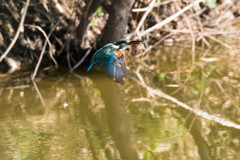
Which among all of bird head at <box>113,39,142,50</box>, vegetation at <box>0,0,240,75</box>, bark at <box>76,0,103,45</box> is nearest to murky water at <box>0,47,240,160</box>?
vegetation at <box>0,0,240,75</box>

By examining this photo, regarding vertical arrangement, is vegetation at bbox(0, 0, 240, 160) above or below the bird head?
below

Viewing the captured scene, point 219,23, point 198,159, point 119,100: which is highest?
point 219,23

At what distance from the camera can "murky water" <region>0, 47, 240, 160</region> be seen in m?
2.87

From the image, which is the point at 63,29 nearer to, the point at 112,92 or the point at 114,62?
the point at 112,92

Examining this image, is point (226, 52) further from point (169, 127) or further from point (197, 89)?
point (169, 127)

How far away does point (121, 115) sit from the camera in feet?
11.4

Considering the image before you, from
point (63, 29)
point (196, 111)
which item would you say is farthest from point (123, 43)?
point (63, 29)

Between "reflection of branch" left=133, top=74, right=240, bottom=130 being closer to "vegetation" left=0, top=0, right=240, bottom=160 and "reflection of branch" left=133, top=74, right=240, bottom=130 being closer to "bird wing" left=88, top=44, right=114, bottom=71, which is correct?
"vegetation" left=0, top=0, right=240, bottom=160

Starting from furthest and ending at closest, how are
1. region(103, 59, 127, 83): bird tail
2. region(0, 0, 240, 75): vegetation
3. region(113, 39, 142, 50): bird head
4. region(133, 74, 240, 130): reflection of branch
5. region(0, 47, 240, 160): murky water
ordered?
region(0, 0, 240, 75): vegetation → region(133, 74, 240, 130): reflection of branch → region(0, 47, 240, 160): murky water → region(103, 59, 127, 83): bird tail → region(113, 39, 142, 50): bird head

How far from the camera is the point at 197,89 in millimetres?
4055

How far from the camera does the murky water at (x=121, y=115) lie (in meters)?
2.87

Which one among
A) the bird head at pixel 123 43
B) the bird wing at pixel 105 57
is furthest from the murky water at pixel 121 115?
the bird head at pixel 123 43

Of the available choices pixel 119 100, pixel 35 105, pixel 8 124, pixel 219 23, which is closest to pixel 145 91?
pixel 119 100

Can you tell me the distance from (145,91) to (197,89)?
0.51m
